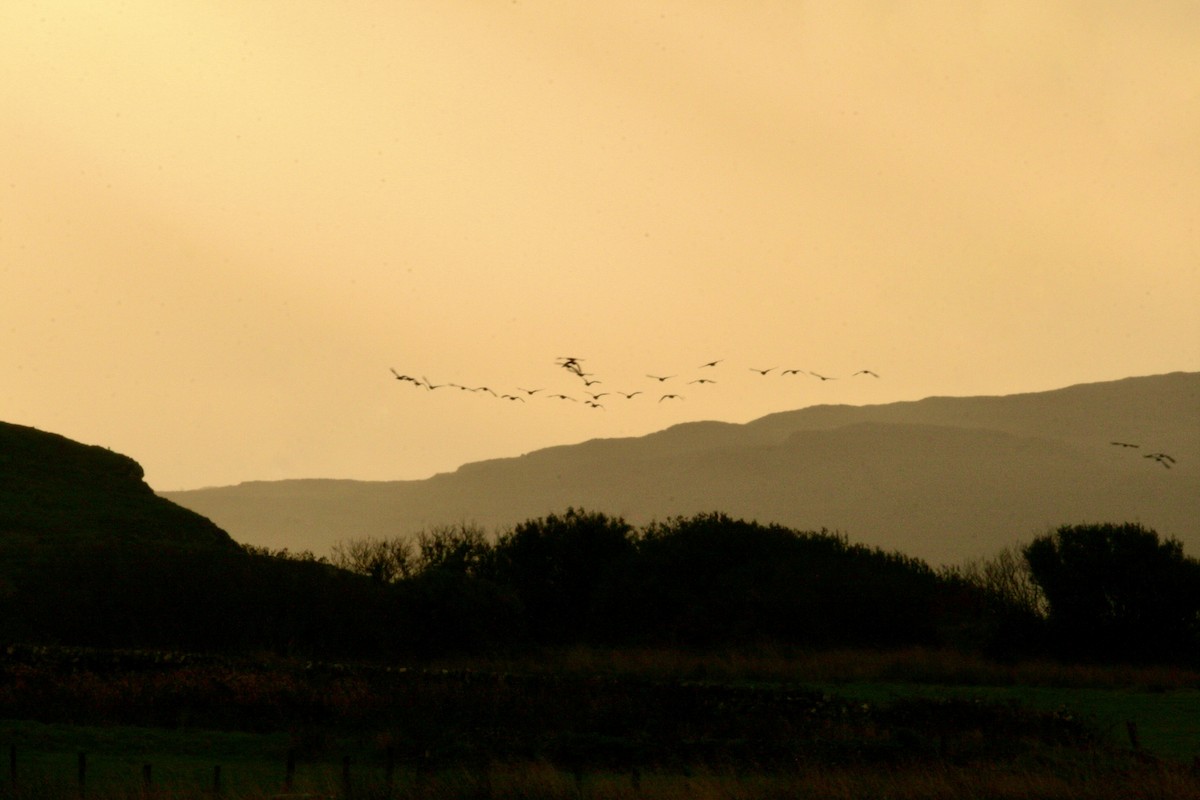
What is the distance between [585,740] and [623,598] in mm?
40596

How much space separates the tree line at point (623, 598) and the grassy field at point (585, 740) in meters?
12.5

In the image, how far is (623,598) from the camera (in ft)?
225

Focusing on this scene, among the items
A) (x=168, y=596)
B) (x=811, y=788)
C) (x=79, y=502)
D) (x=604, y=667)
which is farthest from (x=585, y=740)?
(x=79, y=502)

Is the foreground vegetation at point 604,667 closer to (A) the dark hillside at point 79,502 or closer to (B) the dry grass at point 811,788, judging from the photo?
(B) the dry grass at point 811,788

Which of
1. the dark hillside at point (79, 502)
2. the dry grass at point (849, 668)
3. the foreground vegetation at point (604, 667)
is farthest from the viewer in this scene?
the dark hillside at point (79, 502)

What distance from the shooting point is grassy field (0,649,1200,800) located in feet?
70.3

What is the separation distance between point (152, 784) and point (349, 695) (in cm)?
1277

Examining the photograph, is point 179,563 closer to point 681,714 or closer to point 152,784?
point 681,714

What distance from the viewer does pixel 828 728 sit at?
29656mm

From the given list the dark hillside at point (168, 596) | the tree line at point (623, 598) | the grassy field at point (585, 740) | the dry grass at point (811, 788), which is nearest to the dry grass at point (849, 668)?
the grassy field at point (585, 740)

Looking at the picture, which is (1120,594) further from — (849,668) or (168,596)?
(168,596)

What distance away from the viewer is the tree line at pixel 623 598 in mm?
55312

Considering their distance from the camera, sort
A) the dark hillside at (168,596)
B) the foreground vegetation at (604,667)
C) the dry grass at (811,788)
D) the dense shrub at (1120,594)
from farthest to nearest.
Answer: the dark hillside at (168,596)
the dense shrub at (1120,594)
the foreground vegetation at (604,667)
the dry grass at (811,788)

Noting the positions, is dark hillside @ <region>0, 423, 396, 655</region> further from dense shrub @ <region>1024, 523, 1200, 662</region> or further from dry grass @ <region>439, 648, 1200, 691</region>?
dense shrub @ <region>1024, 523, 1200, 662</region>
